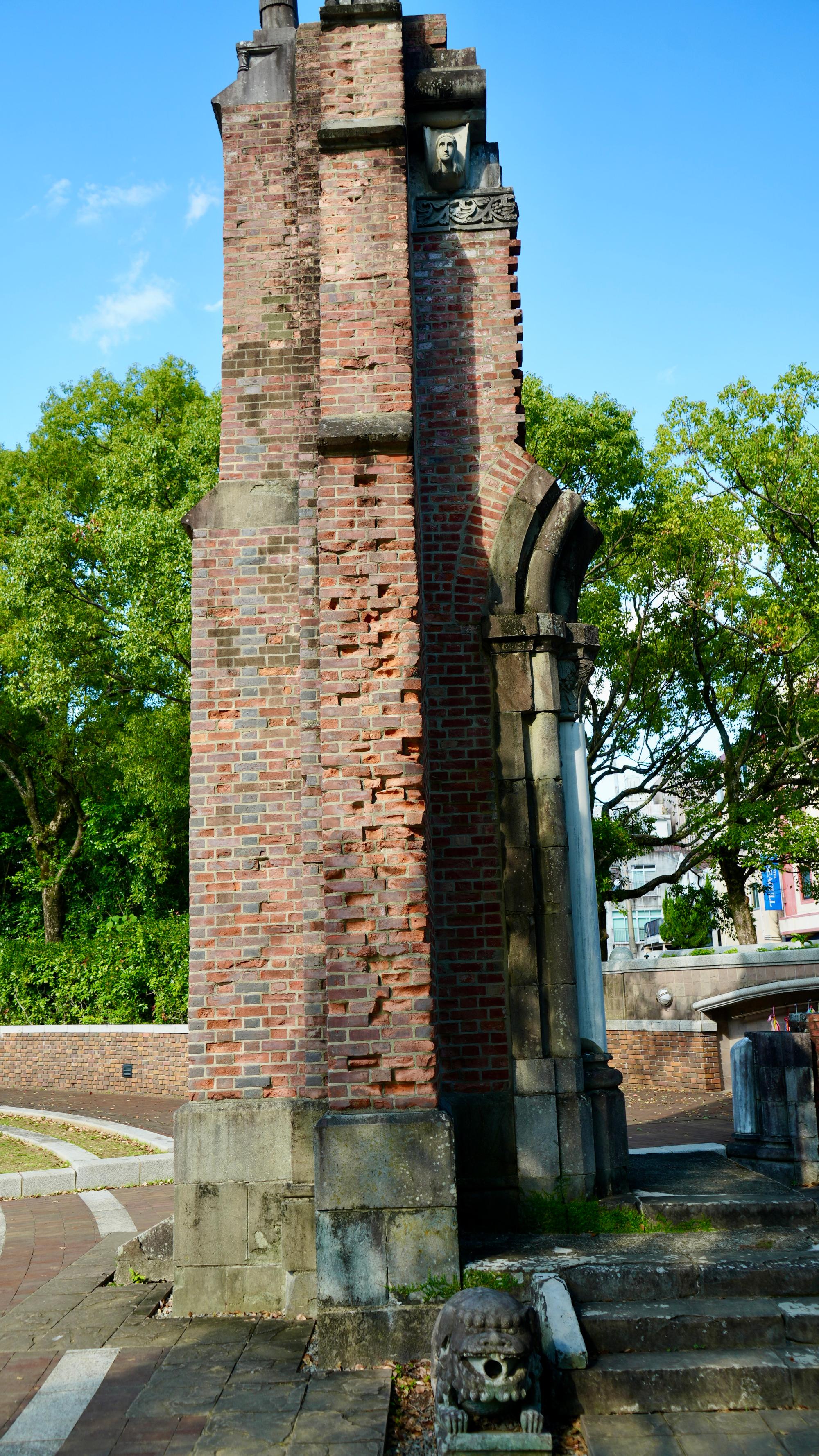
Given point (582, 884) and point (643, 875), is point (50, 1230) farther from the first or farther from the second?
point (643, 875)

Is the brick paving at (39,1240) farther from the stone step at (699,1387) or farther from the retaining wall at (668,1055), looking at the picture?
the retaining wall at (668,1055)

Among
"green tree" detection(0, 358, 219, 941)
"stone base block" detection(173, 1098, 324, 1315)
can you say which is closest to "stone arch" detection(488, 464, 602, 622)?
"stone base block" detection(173, 1098, 324, 1315)

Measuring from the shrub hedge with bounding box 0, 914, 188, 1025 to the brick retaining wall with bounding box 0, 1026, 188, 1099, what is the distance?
0.79 m

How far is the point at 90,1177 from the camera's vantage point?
412 inches

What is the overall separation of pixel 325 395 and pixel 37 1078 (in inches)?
684

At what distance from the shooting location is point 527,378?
21328 mm

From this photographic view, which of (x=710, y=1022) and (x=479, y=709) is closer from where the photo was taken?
(x=479, y=709)

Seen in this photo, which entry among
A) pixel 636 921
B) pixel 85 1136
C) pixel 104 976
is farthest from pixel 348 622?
pixel 636 921

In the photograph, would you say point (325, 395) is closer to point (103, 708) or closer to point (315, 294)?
point (315, 294)

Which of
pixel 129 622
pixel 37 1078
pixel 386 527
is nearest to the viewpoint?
pixel 386 527

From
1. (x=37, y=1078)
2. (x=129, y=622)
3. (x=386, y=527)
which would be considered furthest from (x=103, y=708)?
(x=386, y=527)

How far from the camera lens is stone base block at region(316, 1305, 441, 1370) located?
15.8 feet

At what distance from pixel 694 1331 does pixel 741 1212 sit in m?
1.30

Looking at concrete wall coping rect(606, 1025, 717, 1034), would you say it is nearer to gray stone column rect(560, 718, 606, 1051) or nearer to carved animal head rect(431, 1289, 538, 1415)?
gray stone column rect(560, 718, 606, 1051)
